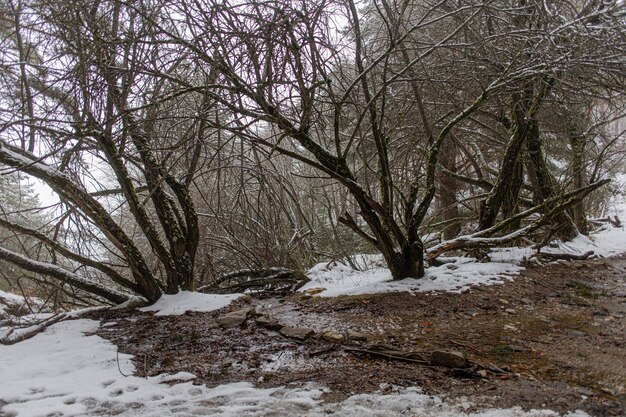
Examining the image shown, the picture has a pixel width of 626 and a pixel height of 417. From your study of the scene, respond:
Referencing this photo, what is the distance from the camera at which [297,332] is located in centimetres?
320

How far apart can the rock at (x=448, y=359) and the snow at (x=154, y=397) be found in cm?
32

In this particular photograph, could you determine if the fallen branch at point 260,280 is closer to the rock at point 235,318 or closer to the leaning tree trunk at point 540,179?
the rock at point 235,318

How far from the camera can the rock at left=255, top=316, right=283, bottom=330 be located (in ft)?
11.3

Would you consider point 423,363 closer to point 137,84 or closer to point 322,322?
point 322,322

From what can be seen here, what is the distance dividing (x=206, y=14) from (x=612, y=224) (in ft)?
29.6

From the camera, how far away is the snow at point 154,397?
1.90 meters

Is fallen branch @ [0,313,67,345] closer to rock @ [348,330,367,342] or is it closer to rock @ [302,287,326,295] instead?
rock @ [302,287,326,295]

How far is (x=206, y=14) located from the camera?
308 cm

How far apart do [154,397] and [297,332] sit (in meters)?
1.23

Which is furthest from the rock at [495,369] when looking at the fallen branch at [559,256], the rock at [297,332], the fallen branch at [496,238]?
the fallen branch at [559,256]

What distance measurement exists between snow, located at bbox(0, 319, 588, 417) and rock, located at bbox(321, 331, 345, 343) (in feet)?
2.50

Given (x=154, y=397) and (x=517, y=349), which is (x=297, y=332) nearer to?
(x=154, y=397)

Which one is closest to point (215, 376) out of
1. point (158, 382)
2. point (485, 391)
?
point (158, 382)

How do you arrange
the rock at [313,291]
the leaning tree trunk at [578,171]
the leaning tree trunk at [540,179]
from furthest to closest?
1. the leaning tree trunk at [578,171]
2. the leaning tree trunk at [540,179]
3. the rock at [313,291]
